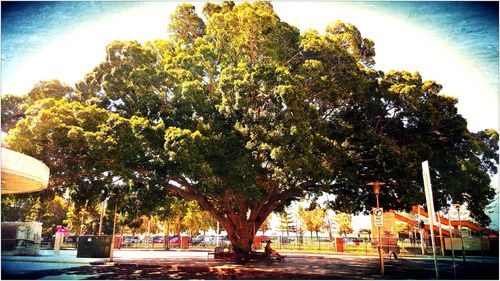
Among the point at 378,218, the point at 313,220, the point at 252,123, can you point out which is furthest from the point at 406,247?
the point at 313,220

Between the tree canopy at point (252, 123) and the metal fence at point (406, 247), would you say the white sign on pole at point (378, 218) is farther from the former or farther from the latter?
the metal fence at point (406, 247)

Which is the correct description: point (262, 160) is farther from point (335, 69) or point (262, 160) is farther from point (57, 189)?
point (57, 189)

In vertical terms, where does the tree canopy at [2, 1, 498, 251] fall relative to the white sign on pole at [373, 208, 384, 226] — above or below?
above

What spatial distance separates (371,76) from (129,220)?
1737 cm

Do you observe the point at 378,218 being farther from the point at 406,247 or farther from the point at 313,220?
the point at 313,220

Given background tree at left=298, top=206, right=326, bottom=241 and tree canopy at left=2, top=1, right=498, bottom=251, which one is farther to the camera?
background tree at left=298, top=206, right=326, bottom=241

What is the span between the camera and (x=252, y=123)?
17.3 metres

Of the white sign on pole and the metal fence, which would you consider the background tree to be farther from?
the white sign on pole

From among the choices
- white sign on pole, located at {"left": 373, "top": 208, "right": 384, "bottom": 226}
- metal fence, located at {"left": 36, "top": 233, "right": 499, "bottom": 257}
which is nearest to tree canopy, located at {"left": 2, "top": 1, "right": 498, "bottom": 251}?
white sign on pole, located at {"left": 373, "top": 208, "right": 384, "bottom": 226}

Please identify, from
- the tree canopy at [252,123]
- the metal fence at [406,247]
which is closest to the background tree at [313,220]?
the metal fence at [406,247]

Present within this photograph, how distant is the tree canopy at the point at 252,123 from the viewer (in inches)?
617

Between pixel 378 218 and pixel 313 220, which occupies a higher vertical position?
pixel 378 218

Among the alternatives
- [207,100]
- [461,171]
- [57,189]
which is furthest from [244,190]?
[461,171]

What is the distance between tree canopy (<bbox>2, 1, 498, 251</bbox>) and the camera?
51.4 ft
